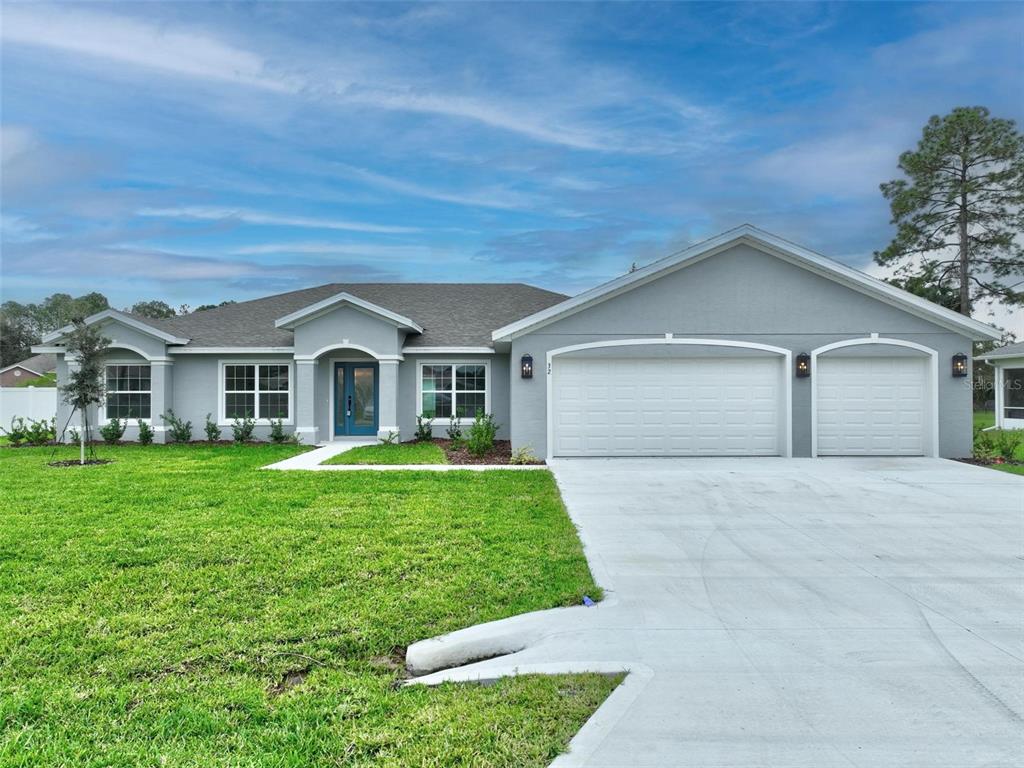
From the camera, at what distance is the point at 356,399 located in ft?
53.9

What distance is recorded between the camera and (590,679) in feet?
10.7

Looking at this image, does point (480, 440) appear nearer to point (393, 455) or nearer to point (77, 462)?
point (393, 455)

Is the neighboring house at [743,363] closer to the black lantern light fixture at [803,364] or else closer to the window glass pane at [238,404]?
the black lantern light fixture at [803,364]

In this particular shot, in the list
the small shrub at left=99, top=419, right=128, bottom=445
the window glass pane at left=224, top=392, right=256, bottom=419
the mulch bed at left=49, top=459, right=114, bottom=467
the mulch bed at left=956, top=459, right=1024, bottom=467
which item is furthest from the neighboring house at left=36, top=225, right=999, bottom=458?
the small shrub at left=99, top=419, right=128, bottom=445

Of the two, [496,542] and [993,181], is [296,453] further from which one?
[993,181]

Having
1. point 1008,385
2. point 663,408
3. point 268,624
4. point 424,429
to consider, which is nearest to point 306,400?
point 424,429

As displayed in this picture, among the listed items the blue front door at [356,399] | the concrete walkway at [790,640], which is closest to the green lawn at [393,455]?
the blue front door at [356,399]

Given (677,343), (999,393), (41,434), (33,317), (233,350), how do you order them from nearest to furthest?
1. (677,343)
2. (233,350)
3. (41,434)
4. (999,393)
5. (33,317)

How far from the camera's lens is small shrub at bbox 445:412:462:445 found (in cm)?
1562

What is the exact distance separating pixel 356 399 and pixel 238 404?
11.0 ft

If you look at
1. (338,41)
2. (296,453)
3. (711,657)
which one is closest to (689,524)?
(711,657)

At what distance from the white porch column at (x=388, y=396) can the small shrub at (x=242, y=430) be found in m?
3.64

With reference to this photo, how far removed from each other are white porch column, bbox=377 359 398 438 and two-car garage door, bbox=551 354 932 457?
A: 490 centimetres

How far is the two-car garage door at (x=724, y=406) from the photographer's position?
41.5ft
